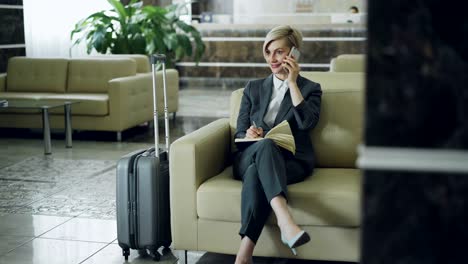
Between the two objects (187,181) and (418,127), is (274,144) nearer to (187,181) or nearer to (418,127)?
→ (187,181)

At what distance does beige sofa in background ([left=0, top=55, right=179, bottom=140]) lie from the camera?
→ 656 cm

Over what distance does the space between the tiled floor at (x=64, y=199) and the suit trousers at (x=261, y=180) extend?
18.0 inches

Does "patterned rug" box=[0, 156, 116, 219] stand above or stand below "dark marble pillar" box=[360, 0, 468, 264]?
below

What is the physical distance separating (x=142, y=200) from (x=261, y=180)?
598 millimetres

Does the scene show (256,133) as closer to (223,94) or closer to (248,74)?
(223,94)

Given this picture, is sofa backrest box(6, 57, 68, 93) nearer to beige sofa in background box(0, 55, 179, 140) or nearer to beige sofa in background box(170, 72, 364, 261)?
beige sofa in background box(0, 55, 179, 140)

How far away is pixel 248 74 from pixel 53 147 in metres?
5.61

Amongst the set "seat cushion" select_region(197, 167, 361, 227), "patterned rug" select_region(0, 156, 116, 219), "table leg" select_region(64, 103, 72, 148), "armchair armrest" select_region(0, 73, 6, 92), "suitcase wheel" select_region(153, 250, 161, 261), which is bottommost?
"patterned rug" select_region(0, 156, 116, 219)

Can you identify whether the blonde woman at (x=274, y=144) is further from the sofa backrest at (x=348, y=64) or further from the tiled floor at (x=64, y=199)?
the sofa backrest at (x=348, y=64)

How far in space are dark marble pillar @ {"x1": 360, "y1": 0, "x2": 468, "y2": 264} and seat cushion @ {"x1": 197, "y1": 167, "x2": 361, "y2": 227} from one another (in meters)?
1.73

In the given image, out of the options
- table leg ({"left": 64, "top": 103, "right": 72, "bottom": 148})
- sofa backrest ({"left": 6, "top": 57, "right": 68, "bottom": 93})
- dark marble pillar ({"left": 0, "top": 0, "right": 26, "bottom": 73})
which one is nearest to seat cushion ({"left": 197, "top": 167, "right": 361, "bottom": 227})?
table leg ({"left": 64, "top": 103, "right": 72, "bottom": 148})

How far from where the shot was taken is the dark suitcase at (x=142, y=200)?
Result: 124 inches

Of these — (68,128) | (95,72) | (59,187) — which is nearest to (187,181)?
(59,187)

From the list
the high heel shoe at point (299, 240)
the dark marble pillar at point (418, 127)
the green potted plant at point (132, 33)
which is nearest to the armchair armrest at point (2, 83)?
the green potted plant at point (132, 33)
